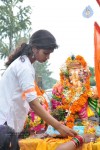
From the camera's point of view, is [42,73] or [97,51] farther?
[42,73]

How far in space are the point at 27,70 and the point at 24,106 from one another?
25cm

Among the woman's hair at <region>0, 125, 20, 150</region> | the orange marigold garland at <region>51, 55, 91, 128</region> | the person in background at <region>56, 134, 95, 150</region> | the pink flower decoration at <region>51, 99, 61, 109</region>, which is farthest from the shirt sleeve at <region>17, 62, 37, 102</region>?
the pink flower decoration at <region>51, 99, 61, 109</region>

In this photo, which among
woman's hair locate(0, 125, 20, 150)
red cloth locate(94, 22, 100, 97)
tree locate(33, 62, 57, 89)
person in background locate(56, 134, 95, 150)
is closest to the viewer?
woman's hair locate(0, 125, 20, 150)

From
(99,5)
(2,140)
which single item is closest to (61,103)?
(99,5)

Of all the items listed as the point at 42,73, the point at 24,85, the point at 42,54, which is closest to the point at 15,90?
the point at 24,85

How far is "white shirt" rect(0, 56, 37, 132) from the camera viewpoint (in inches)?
88.3

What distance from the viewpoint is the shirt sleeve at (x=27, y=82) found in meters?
2.23

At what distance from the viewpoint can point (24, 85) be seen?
223 centimetres

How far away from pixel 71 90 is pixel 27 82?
5.59 ft

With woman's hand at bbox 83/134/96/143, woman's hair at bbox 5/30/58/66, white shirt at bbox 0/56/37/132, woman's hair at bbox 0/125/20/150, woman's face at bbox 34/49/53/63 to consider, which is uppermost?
woman's hair at bbox 5/30/58/66

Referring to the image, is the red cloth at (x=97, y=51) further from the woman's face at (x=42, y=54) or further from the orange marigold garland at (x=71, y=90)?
the woman's face at (x=42, y=54)

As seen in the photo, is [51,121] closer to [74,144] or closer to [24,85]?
[24,85]

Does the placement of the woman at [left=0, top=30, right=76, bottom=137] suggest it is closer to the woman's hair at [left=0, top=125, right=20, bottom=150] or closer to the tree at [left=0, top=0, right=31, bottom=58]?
the woman's hair at [left=0, top=125, right=20, bottom=150]

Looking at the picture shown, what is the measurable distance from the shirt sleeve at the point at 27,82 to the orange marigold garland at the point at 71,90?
4.97 ft
